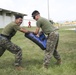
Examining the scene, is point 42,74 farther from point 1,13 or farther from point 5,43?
point 1,13

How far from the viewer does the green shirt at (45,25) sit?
8242 mm

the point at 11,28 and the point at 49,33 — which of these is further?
the point at 49,33

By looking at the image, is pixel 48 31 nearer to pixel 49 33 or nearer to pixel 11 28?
pixel 49 33

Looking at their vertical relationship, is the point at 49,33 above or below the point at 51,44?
above

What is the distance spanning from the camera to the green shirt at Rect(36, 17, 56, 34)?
824cm

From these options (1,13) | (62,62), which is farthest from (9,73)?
(1,13)

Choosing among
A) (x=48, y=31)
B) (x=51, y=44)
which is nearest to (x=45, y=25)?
(x=48, y=31)

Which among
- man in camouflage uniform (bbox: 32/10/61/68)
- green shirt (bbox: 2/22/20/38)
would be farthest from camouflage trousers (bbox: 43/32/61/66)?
green shirt (bbox: 2/22/20/38)

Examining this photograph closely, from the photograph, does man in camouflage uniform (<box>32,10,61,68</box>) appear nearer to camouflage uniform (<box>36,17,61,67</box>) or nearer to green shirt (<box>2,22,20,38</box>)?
camouflage uniform (<box>36,17,61,67</box>)

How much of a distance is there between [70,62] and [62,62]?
300mm

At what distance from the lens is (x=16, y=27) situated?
322 inches

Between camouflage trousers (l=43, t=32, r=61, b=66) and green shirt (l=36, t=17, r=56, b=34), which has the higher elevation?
green shirt (l=36, t=17, r=56, b=34)

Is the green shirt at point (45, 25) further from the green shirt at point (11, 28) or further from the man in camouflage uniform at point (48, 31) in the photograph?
the green shirt at point (11, 28)

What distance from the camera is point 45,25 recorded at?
830 cm
